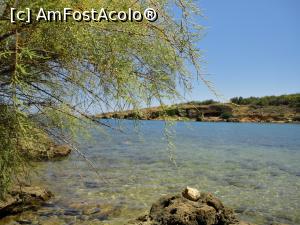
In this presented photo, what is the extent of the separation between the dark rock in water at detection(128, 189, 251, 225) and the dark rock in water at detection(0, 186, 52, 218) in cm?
300

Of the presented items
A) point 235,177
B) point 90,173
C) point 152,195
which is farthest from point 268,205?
point 90,173

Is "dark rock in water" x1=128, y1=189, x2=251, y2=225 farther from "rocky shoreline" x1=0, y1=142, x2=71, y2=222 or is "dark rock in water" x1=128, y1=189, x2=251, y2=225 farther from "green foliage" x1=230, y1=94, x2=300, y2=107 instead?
"green foliage" x1=230, y1=94, x2=300, y2=107

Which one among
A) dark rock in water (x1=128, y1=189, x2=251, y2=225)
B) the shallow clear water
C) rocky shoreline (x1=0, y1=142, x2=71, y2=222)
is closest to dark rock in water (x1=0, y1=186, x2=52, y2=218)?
rocky shoreline (x1=0, y1=142, x2=71, y2=222)

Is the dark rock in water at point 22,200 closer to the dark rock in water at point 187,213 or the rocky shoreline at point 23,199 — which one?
the rocky shoreline at point 23,199

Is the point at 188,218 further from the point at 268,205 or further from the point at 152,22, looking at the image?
the point at 268,205

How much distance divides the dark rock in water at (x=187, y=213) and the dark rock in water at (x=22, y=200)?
3005 millimetres

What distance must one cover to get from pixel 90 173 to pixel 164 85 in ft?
44.1

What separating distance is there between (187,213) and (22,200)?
440 centimetres

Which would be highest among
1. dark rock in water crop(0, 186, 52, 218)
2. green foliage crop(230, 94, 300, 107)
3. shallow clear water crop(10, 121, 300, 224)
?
green foliage crop(230, 94, 300, 107)

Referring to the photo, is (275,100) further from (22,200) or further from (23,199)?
(23,199)

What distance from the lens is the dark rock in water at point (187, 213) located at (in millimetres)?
8203

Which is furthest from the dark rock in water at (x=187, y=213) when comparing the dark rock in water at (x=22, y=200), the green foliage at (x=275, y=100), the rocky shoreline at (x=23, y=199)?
the green foliage at (x=275, y=100)

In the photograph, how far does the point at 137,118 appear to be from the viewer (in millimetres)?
4781

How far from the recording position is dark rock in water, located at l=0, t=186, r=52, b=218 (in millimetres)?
9875
